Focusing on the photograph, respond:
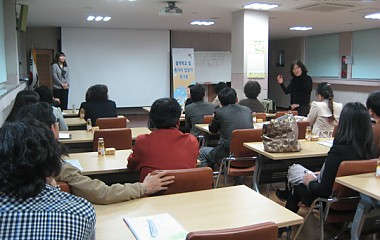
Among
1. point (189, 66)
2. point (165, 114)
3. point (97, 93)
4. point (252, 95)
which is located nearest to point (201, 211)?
point (165, 114)

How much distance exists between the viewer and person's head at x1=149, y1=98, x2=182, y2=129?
8.96 feet

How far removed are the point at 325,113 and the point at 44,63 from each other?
940cm

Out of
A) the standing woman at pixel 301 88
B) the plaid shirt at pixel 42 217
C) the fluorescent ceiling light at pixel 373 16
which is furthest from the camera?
the fluorescent ceiling light at pixel 373 16

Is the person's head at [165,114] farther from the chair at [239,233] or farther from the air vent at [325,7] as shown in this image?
the air vent at [325,7]

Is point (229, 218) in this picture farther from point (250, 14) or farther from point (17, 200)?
point (250, 14)

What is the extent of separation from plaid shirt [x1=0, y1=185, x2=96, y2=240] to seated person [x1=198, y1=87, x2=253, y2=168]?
3031 mm

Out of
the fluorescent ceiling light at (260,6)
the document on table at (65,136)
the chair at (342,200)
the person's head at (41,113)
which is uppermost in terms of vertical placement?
the fluorescent ceiling light at (260,6)

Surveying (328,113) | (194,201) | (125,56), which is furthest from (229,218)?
(125,56)

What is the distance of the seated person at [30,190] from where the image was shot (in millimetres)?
1242

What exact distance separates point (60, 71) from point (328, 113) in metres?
6.25

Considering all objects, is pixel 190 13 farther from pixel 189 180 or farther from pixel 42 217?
pixel 42 217

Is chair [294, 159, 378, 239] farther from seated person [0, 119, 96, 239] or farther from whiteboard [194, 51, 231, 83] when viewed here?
whiteboard [194, 51, 231, 83]

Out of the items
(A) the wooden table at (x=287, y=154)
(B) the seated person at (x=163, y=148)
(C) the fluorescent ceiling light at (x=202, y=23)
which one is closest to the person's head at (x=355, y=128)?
(A) the wooden table at (x=287, y=154)

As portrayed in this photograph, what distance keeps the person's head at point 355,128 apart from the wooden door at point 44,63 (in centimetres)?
1019
